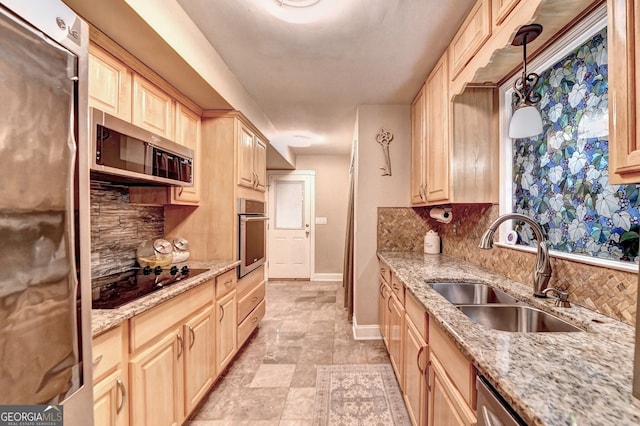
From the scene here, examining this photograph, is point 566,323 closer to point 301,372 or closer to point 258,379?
point 301,372

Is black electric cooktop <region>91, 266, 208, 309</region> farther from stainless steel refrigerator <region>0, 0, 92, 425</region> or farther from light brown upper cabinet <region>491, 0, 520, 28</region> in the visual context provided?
light brown upper cabinet <region>491, 0, 520, 28</region>

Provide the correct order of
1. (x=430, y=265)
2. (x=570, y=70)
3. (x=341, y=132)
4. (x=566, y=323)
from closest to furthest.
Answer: (x=566, y=323) → (x=570, y=70) → (x=430, y=265) → (x=341, y=132)

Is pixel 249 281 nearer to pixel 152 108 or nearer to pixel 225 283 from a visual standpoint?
pixel 225 283

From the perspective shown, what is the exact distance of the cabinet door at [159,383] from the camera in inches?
48.3

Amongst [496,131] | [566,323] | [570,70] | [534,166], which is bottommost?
[566,323]

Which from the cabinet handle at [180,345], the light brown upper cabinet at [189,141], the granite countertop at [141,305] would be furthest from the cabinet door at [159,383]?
the light brown upper cabinet at [189,141]

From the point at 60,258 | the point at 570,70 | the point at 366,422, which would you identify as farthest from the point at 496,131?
the point at 60,258

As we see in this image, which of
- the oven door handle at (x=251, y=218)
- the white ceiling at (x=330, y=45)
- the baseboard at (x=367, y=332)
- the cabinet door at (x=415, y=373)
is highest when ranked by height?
the white ceiling at (x=330, y=45)

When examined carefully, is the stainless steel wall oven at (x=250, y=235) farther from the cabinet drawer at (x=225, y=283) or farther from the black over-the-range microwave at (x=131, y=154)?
the black over-the-range microwave at (x=131, y=154)

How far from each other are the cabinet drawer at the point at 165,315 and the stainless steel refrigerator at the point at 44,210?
49 centimetres

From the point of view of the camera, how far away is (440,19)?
1.64 meters

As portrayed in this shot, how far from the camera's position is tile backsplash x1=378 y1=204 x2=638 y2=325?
1.03 m

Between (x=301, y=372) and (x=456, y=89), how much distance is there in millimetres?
2369

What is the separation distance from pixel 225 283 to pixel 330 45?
73.3 inches
